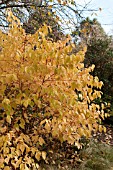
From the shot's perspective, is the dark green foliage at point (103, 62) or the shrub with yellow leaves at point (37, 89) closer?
the shrub with yellow leaves at point (37, 89)

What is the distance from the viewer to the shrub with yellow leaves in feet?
8.29

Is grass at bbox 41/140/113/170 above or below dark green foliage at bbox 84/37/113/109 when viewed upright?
below

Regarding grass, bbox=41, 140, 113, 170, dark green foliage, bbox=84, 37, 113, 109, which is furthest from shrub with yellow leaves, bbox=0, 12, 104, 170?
dark green foliage, bbox=84, 37, 113, 109

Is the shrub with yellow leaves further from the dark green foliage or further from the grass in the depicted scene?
the dark green foliage

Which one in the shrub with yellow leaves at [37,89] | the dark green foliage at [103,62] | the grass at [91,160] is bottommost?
the grass at [91,160]

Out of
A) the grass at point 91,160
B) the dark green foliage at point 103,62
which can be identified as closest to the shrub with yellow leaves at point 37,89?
the grass at point 91,160

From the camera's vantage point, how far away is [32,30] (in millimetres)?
6008

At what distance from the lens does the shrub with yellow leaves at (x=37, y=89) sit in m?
2.53

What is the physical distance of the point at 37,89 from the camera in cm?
277

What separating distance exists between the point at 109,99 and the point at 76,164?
3370 mm

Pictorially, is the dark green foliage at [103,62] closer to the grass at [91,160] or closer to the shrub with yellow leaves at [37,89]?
the grass at [91,160]

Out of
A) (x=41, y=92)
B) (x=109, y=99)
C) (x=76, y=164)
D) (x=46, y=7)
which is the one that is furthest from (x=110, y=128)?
(x=41, y=92)

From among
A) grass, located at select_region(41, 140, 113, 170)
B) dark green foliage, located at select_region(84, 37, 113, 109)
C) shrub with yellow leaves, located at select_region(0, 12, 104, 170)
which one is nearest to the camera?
shrub with yellow leaves, located at select_region(0, 12, 104, 170)

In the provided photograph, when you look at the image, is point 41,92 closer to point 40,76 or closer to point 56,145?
point 40,76
